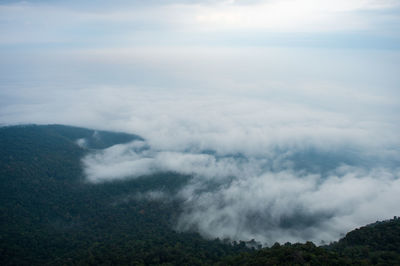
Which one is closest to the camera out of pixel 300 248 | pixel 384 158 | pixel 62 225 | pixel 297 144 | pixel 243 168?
pixel 300 248

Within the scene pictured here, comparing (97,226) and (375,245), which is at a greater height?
(375,245)

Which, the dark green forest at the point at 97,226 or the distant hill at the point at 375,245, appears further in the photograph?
the dark green forest at the point at 97,226

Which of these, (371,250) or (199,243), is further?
(199,243)

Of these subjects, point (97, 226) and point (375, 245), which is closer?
point (375, 245)

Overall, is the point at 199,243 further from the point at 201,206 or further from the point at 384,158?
the point at 384,158

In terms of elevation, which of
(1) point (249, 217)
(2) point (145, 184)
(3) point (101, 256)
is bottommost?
(3) point (101, 256)

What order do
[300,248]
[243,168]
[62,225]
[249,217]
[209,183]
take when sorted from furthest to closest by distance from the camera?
[243,168] < [209,183] < [249,217] < [62,225] < [300,248]

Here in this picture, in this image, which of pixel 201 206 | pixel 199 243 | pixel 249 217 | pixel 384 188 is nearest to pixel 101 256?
pixel 199 243

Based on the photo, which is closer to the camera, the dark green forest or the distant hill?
the distant hill
